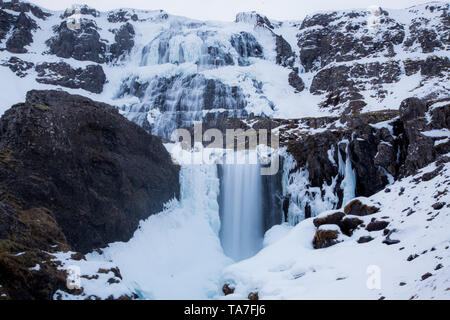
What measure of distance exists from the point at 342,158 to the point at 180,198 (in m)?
9.83

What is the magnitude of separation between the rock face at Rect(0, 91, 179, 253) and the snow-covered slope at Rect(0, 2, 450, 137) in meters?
27.3

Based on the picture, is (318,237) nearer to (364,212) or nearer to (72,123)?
(364,212)

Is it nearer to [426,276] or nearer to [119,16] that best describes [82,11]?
[119,16]

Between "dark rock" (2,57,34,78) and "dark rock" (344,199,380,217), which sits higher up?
"dark rock" (2,57,34,78)

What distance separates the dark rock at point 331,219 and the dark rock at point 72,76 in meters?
52.9

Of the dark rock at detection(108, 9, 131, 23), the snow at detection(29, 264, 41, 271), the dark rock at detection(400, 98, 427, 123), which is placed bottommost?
the snow at detection(29, 264, 41, 271)

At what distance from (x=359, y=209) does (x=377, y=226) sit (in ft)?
6.24

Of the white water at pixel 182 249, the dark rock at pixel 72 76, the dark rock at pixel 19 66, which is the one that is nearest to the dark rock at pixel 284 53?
the dark rock at pixel 72 76

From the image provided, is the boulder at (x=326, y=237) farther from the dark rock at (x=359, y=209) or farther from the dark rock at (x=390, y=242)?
the dark rock at (x=390, y=242)

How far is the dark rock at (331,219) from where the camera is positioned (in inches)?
470

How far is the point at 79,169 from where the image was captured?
13.1 meters

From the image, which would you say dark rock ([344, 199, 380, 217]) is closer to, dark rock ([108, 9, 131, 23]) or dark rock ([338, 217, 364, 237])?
dark rock ([338, 217, 364, 237])

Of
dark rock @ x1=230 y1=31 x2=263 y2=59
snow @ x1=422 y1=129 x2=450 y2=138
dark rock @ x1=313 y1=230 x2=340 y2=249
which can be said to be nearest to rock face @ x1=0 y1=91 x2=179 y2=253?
dark rock @ x1=313 y1=230 x2=340 y2=249

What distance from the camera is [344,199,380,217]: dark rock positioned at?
466 inches
